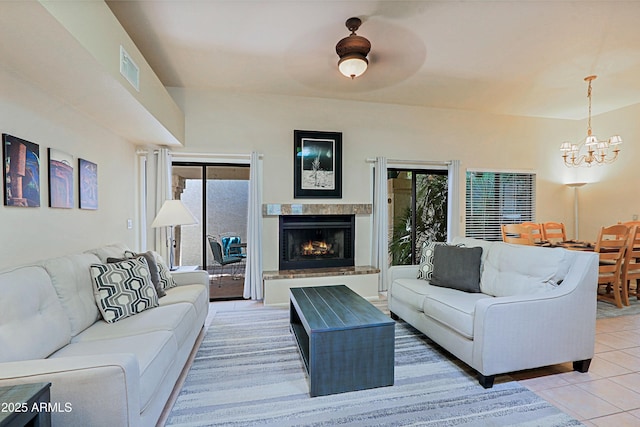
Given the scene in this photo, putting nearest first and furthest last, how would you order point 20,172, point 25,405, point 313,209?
point 25,405, point 20,172, point 313,209

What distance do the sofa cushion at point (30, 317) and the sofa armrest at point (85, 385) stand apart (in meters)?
0.27

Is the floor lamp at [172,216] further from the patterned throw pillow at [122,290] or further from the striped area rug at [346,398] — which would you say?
the striped area rug at [346,398]

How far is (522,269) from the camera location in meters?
2.61

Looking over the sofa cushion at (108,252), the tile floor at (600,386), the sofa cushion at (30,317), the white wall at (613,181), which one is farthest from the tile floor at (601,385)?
the sofa cushion at (108,252)

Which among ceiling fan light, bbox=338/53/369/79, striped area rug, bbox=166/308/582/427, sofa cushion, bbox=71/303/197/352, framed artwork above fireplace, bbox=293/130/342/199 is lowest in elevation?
striped area rug, bbox=166/308/582/427

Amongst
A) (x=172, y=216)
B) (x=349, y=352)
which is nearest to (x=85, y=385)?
(x=349, y=352)

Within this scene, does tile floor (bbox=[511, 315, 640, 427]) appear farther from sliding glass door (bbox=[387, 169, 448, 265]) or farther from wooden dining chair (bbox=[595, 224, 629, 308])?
sliding glass door (bbox=[387, 169, 448, 265])

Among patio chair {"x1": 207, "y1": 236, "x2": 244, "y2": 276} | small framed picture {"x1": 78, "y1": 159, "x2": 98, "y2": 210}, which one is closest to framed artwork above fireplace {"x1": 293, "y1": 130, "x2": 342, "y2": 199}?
patio chair {"x1": 207, "y1": 236, "x2": 244, "y2": 276}

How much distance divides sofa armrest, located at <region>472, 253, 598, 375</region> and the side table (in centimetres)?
232

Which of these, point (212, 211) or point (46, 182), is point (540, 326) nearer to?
point (46, 182)

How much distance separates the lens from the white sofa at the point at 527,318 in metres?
2.11

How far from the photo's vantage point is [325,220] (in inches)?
180

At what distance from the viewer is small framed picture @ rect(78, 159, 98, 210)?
274 cm

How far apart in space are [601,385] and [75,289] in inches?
147
